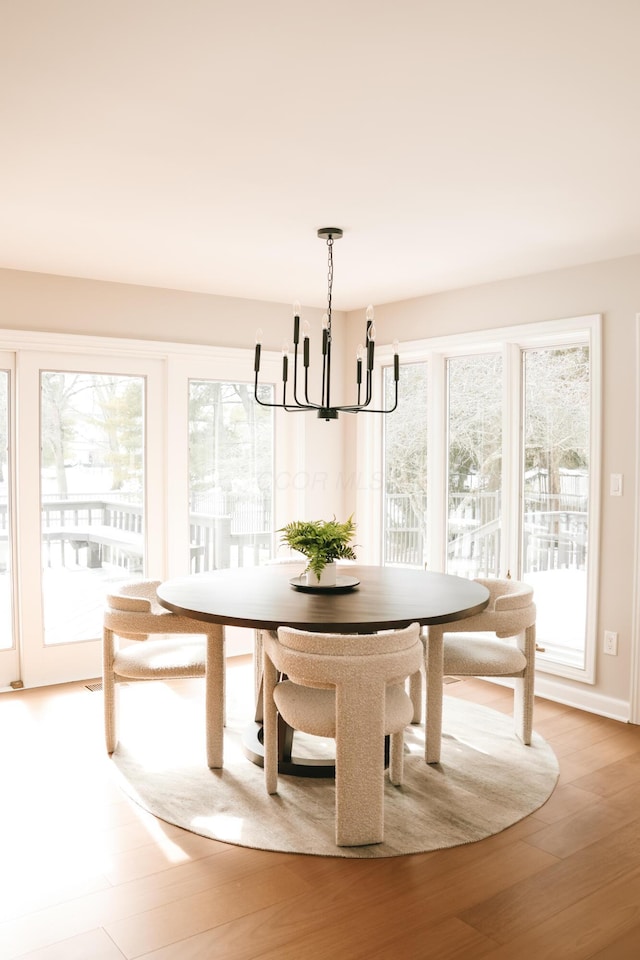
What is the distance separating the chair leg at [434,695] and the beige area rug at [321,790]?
3.1 inches

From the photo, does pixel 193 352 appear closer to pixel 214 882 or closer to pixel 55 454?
pixel 55 454

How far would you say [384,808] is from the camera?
2996mm

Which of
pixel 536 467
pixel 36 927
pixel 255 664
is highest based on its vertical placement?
pixel 536 467

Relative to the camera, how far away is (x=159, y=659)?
11.5 ft

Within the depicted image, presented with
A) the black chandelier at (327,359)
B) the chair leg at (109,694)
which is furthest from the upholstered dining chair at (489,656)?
the chair leg at (109,694)

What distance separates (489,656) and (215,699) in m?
1.26

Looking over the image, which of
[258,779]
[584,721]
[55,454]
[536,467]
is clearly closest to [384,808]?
[258,779]

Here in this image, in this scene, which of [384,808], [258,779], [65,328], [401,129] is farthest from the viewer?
[65,328]

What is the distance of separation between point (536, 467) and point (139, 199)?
2.75 metres

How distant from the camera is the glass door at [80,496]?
458cm

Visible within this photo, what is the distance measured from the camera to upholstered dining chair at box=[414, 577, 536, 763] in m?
3.44

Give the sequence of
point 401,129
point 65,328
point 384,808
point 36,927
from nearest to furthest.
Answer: point 36,927 → point 401,129 → point 384,808 → point 65,328

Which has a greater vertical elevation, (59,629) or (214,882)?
(59,629)

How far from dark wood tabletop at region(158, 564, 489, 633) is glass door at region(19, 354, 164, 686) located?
4.09ft
